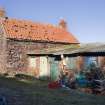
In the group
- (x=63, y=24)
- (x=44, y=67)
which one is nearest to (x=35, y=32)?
(x=63, y=24)

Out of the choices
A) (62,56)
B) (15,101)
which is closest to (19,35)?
(62,56)

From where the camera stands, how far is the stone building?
32375 millimetres

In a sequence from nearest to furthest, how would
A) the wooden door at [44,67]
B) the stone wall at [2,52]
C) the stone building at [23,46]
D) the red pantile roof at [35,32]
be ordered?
1. the wooden door at [44,67]
2. the stone building at [23,46]
3. the stone wall at [2,52]
4. the red pantile roof at [35,32]

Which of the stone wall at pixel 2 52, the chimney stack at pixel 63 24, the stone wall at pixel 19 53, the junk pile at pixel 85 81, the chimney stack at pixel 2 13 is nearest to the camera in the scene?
the junk pile at pixel 85 81

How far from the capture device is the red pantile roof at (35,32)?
3431 cm

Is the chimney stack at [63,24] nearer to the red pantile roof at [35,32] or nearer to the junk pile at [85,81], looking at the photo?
the red pantile roof at [35,32]

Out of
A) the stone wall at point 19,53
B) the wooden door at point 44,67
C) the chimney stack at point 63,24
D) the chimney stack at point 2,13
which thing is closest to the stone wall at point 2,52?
the stone wall at point 19,53

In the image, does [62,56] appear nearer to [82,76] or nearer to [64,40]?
[82,76]

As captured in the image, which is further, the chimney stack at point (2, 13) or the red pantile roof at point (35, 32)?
the chimney stack at point (2, 13)

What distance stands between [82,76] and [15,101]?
9.20 metres

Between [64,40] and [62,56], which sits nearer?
[62,56]

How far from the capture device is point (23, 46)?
33.6 metres

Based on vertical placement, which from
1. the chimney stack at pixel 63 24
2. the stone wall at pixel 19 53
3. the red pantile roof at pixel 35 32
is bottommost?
the stone wall at pixel 19 53

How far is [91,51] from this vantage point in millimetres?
22734
